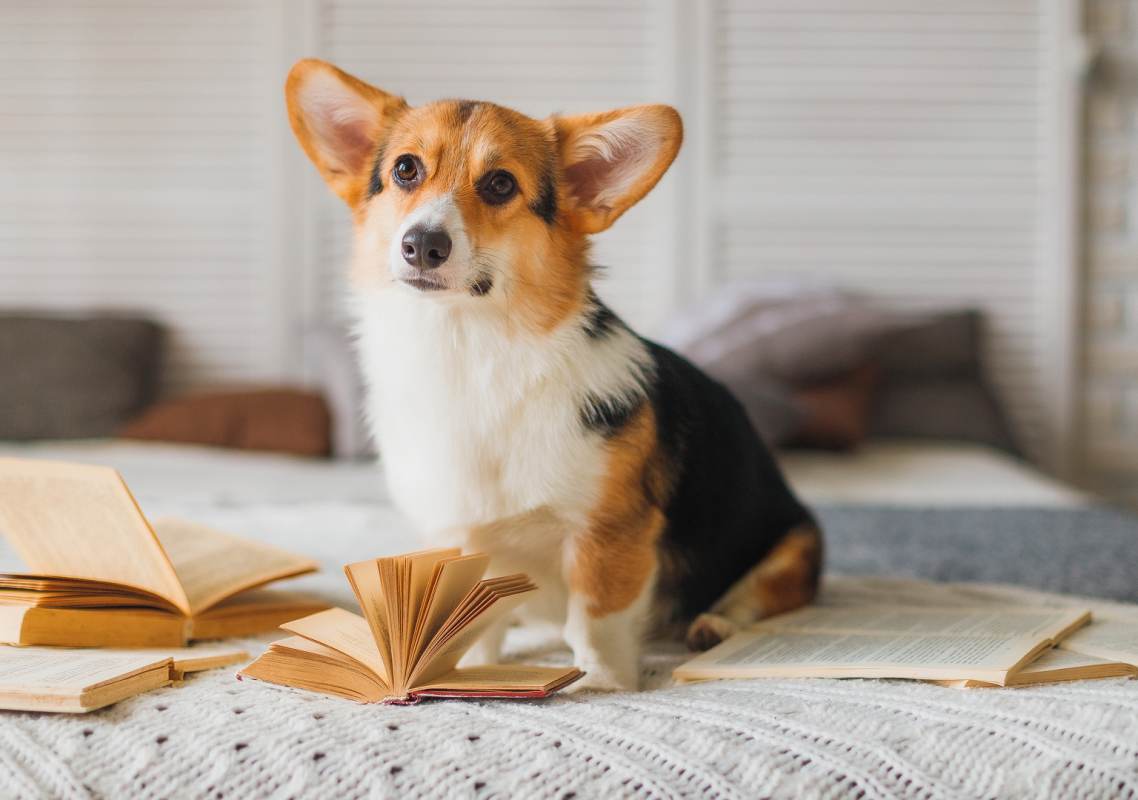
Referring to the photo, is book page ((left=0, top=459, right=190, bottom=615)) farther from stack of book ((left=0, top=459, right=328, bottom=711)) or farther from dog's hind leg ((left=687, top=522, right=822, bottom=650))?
dog's hind leg ((left=687, top=522, right=822, bottom=650))

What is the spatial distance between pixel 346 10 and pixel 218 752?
3066mm

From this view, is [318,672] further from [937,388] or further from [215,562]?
[937,388]

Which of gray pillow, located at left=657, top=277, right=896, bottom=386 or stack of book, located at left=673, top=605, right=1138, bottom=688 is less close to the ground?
gray pillow, located at left=657, top=277, right=896, bottom=386

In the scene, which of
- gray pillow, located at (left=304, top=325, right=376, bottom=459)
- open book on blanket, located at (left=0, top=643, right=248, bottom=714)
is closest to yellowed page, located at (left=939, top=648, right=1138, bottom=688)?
open book on blanket, located at (left=0, top=643, right=248, bottom=714)

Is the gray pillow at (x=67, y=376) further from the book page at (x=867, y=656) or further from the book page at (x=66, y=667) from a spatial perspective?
the book page at (x=867, y=656)

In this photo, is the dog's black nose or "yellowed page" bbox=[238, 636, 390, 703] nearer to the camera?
"yellowed page" bbox=[238, 636, 390, 703]

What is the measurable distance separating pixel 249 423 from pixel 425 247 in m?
1.91

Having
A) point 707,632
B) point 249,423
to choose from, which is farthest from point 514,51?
point 707,632

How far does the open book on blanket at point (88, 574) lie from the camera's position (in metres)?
0.85

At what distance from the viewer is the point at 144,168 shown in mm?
3135

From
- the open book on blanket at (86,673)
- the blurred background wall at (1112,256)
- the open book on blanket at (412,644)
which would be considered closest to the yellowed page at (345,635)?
the open book on blanket at (412,644)

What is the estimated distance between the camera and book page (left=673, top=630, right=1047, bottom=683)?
2.68 ft

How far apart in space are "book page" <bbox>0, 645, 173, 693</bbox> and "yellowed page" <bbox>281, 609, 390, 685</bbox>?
0.42 feet

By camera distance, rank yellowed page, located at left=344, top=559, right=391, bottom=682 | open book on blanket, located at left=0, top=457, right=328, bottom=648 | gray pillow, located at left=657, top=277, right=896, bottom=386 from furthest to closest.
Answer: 1. gray pillow, located at left=657, top=277, right=896, bottom=386
2. open book on blanket, located at left=0, top=457, right=328, bottom=648
3. yellowed page, located at left=344, top=559, right=391, bottom=682
